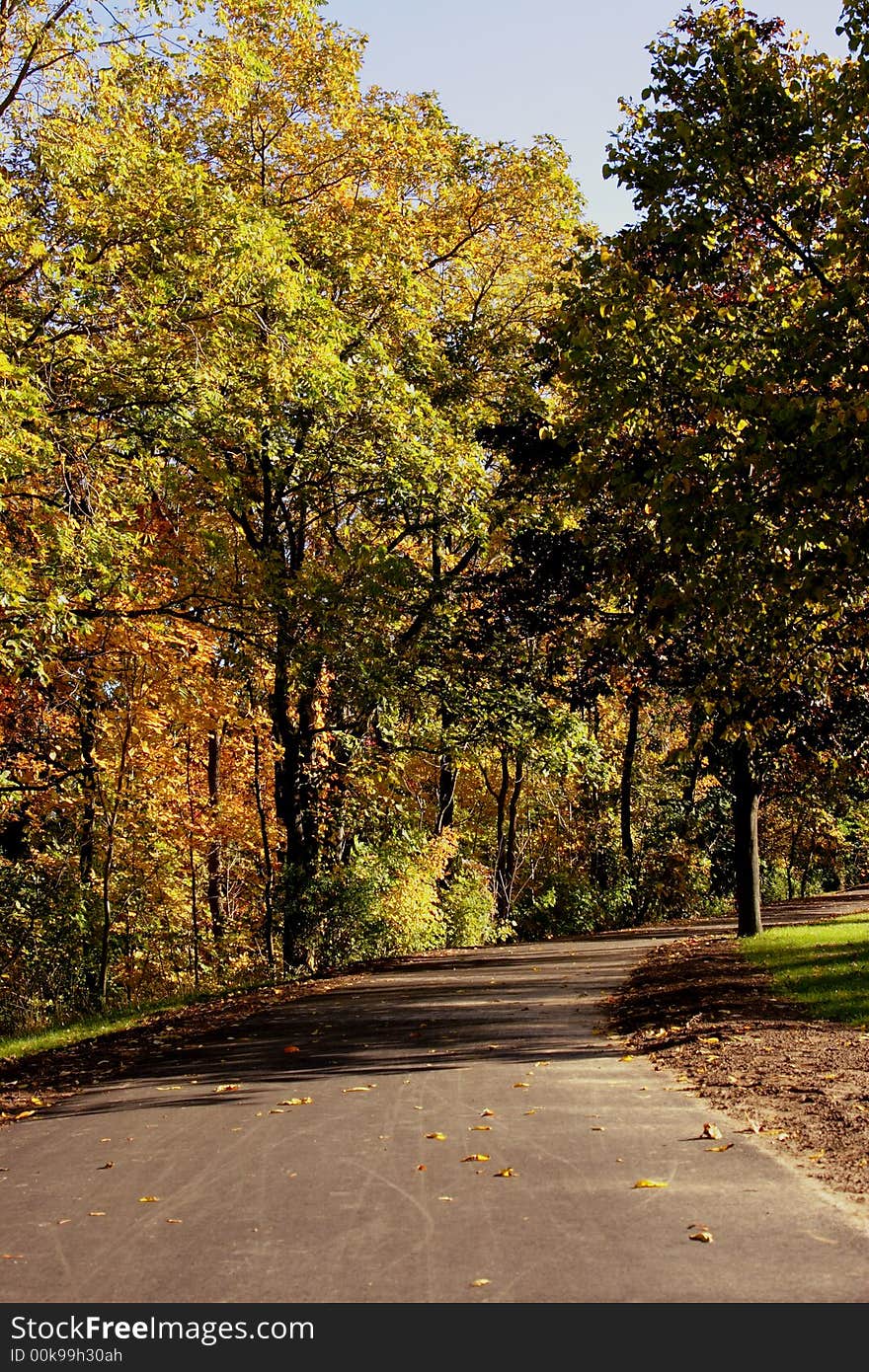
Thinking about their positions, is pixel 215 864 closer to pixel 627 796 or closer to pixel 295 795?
pixel 295 795

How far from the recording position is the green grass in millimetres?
11867

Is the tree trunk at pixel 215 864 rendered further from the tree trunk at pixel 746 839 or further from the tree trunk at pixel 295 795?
the tree trunk at pixel 746 839

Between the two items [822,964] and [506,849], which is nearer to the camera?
[822,964]

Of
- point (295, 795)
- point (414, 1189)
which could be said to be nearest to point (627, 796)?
point (295, 795)

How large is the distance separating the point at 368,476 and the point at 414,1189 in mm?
14341

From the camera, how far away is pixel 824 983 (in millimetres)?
13430

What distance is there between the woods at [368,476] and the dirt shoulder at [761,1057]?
11.2ft

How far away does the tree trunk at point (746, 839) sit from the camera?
19.5m

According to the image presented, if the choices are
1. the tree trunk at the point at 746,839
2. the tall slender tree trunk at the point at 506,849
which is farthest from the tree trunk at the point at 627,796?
the tree trunk at the point at 746,839

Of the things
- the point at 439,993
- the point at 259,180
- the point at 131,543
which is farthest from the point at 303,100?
the point at 439,993

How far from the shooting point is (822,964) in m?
15.2

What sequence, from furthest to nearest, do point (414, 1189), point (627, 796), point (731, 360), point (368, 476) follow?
1. point (627, 796)
2. point (368, 476)
3. point (731, 360)
4. point (414, 1189)

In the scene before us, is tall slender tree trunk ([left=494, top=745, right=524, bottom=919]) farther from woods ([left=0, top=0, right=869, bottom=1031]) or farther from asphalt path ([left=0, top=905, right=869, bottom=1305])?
asphalt path ([left=0, top=905, right=869, bottom=1305])

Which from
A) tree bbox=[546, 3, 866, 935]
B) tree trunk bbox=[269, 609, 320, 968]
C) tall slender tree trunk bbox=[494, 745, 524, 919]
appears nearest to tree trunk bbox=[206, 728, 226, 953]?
tree trunk bbox=[269, 609, 320, 968]
